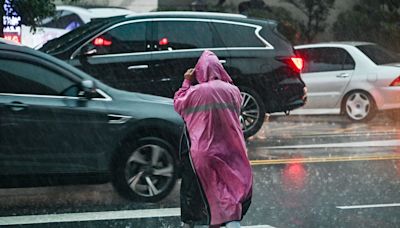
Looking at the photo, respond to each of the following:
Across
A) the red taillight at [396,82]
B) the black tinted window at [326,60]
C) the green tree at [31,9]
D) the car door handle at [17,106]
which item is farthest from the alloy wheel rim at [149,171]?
the red taillight at [396,82]

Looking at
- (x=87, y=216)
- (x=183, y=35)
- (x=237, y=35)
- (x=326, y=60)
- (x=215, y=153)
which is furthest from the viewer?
(x=326, y=60)

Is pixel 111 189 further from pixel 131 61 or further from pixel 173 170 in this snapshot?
pixel 131 61

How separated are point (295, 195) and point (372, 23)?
1529 cm

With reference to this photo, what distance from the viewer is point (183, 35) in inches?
427

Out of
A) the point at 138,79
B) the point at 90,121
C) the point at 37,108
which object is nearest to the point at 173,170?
the point at 90,121

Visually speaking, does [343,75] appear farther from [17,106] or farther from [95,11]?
[17,106]

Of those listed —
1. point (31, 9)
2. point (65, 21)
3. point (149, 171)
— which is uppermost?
point (31, 9)

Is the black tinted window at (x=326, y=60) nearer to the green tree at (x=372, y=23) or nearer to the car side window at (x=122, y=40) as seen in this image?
the car side window at (x=122, y=40)

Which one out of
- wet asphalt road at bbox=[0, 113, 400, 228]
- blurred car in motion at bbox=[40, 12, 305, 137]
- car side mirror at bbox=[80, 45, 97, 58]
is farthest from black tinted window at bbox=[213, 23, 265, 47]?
car side mirror at bbox=[80, 45, 97, 58]

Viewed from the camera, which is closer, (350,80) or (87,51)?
(87,51)

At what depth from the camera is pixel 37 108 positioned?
6895 mm

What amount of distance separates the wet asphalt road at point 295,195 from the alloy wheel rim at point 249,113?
0.33m

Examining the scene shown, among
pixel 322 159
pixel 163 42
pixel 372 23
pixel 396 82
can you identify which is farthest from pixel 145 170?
pixel 372 23

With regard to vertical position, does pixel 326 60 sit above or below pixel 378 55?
below
